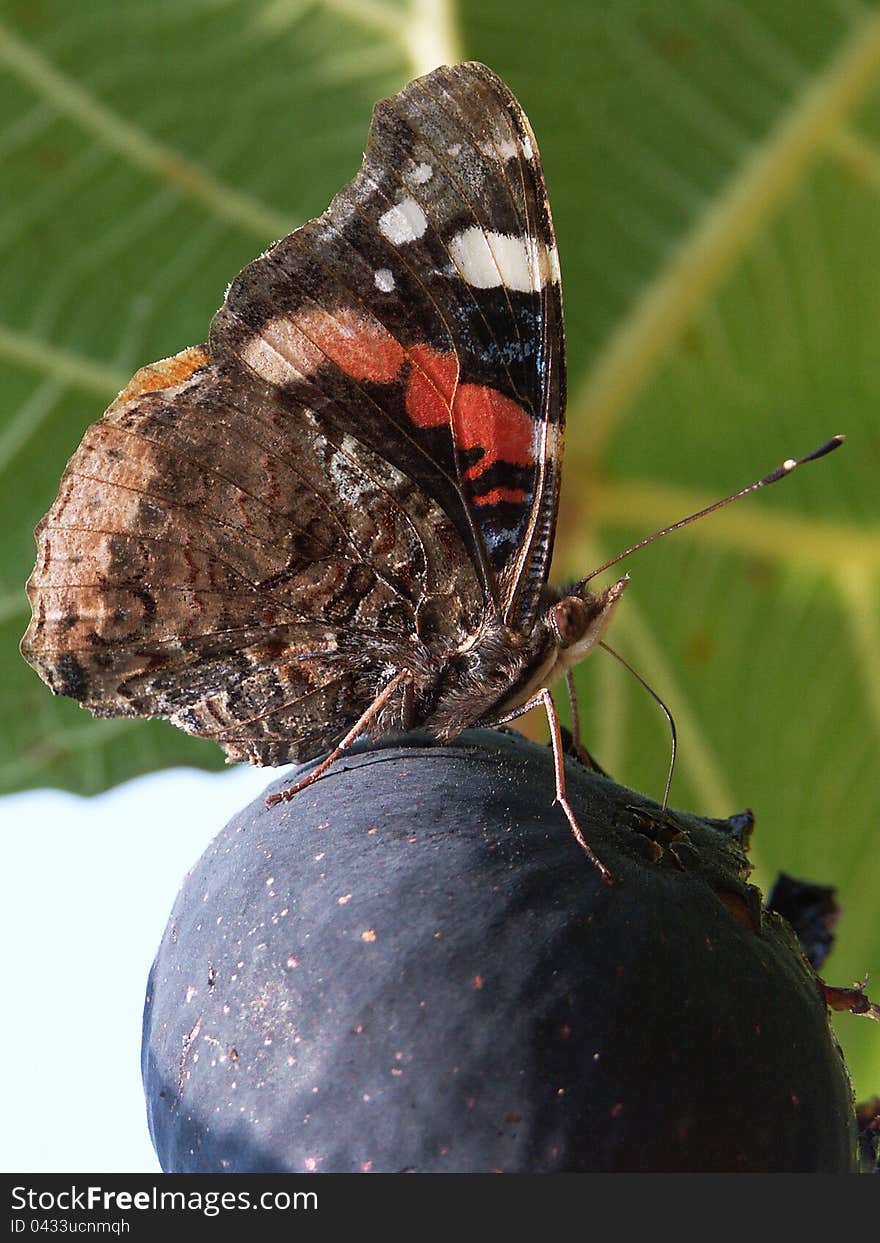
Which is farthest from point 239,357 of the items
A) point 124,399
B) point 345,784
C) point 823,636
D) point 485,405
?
point 823,636

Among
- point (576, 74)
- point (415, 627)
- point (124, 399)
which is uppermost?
point (576, 74)

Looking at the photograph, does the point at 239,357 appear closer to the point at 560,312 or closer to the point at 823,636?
the point at 560,312

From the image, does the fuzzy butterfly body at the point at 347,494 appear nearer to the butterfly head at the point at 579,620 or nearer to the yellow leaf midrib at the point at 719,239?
the butterfly head at the point at 579,620

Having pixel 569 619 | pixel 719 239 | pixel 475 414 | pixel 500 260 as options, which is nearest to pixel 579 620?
pixel 569 619

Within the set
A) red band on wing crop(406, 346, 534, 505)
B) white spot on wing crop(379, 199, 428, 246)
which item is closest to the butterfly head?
red band on wing crop(406, 346, 534, 505)

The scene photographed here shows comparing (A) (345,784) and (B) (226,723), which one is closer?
(A) (345,784)

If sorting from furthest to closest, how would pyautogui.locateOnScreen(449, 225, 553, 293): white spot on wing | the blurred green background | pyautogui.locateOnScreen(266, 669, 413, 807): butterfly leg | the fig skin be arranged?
the blurred green background
pyautogui.locateOnScreen(449, 225, 553, 293): white spot on wing
pyautogui.locateOnScreen(266, 669, 413, 807): butterfly leg
the fig skin

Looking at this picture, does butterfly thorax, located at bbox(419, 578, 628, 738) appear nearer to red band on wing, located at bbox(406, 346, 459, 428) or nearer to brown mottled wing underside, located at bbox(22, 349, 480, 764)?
brown mottled wing underside, located at bbox(22, 349, 480, 764)
